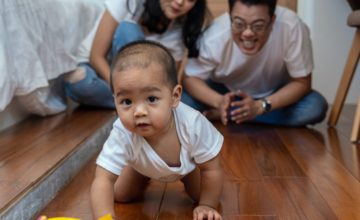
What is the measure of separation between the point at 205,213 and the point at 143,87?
0.87ft

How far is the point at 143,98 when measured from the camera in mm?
882

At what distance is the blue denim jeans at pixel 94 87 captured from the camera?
6.59ft

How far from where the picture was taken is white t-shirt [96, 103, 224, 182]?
95 cm

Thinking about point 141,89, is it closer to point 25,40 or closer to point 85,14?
point 25,40

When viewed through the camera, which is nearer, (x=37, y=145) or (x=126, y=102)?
(x=126, y=102)

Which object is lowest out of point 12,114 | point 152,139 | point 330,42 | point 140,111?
point 330,42

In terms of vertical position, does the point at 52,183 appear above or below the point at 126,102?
below

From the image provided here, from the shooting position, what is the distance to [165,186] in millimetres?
1213

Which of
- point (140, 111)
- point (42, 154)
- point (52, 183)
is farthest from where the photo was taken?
point (42, 154)

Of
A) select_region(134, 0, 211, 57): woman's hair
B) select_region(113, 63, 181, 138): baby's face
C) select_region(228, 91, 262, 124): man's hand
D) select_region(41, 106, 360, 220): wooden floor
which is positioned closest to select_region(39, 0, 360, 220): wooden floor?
select_region(41, 106, 360, 220): wooden floor

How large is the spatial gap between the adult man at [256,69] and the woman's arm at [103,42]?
0.32 meters

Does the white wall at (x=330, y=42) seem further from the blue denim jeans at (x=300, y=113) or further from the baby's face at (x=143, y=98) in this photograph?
the baby's face at (x=143, y=98)

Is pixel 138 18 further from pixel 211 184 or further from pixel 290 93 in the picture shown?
pixel 211 184

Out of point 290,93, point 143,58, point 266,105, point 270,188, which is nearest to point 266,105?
point 266,105
